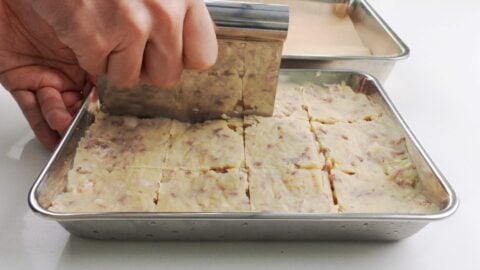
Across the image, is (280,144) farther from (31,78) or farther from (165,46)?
(31,78)

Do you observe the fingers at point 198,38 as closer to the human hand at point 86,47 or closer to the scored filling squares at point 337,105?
the human hand at point 86,47

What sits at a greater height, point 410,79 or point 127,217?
point 127,217

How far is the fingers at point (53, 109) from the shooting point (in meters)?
1.08

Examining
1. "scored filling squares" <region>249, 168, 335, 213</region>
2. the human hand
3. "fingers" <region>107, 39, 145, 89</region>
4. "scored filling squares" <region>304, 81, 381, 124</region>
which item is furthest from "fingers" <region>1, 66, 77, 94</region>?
"scored filling squares" <region>304, 81, 381, 124</region>

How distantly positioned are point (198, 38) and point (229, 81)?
0.25 meters

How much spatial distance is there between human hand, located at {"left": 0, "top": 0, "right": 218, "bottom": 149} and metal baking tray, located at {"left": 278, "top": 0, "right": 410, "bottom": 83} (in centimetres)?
48

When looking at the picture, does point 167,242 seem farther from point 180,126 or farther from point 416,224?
point 416,224

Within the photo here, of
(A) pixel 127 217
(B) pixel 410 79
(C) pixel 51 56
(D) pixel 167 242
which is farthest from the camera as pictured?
(B) pixel 410 79

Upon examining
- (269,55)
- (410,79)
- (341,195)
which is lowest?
(410,79)

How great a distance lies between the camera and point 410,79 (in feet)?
5.08

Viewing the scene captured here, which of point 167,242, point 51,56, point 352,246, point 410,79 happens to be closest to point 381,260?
point 352,246

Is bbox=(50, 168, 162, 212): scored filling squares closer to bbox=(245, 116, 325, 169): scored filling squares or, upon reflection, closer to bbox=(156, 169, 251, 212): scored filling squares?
bbox=(156, 169, 251, 212): scored filling squares

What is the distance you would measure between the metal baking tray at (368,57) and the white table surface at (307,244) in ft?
0.37

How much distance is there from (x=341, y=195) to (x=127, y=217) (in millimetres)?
457
